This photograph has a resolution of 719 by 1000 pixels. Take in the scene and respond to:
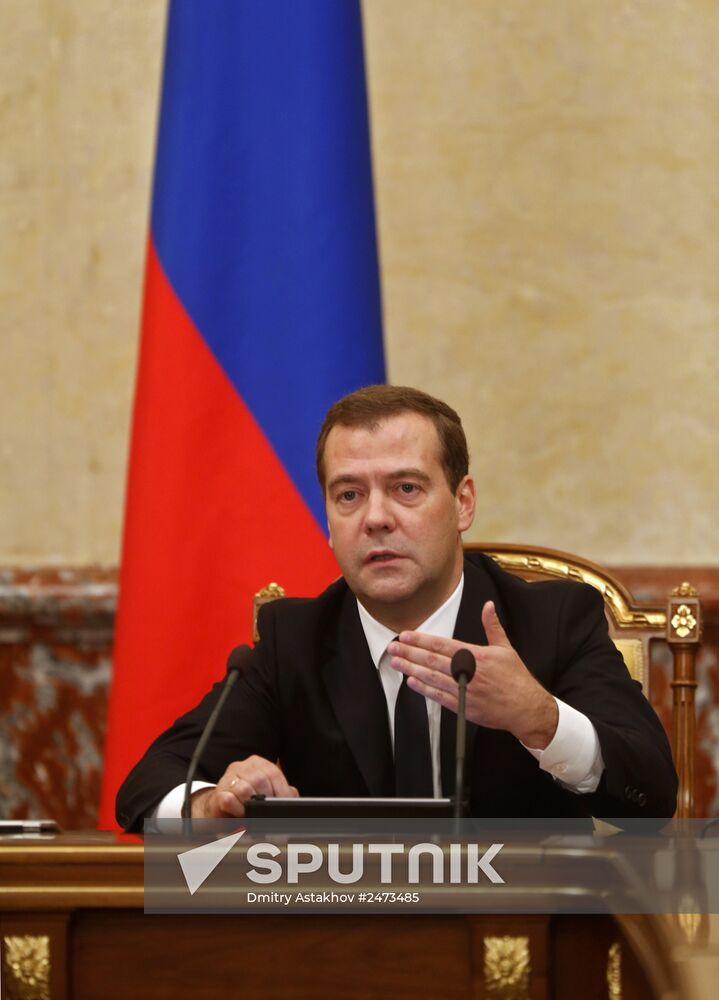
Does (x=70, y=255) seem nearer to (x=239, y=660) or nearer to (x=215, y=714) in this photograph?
(x=239, y=660)

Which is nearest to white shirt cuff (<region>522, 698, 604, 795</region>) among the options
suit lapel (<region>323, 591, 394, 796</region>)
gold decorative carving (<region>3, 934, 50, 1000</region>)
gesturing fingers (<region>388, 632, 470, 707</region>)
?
gesturing fingers (<region>388, 632, 470, 707</region>)

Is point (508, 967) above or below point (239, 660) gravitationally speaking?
below

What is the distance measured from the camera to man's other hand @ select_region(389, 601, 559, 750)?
1993mm

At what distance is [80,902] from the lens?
5.23ft

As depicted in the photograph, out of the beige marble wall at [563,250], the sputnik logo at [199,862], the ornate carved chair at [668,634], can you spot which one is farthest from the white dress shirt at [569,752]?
the beige marble wall at [563,250]

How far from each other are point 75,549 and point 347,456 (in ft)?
6.90

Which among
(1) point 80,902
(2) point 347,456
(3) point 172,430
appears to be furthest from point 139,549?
(1) point 80,902

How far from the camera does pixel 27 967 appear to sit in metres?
1.59

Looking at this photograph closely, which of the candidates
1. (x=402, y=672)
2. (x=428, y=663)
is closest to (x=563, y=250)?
(x=402, y=672)

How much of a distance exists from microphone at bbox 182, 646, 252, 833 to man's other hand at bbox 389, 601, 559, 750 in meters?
0.23

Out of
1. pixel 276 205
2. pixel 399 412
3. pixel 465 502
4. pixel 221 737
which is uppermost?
pixel 276 205

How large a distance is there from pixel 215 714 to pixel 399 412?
0.79 m

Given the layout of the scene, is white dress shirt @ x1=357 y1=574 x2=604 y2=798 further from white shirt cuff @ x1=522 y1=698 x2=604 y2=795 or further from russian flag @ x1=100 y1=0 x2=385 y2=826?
russian flag @ x1=100 y1=0 x2=385 y2=826

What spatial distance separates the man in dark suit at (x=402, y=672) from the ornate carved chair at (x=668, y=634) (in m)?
0.21
